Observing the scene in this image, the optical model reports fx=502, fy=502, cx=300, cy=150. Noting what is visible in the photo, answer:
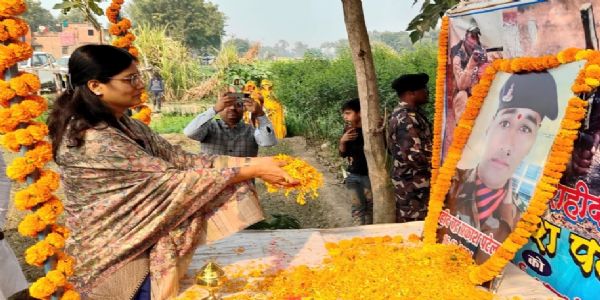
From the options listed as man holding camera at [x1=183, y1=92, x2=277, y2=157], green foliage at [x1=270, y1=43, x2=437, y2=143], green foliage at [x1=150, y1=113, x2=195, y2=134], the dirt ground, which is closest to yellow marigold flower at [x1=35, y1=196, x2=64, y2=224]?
man holding camera at [x1=183, y1=92, x2=277, y2=157]

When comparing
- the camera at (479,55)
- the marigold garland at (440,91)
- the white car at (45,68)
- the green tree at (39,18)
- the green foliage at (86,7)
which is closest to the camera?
the camera at (479,55)

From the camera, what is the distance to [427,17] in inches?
169

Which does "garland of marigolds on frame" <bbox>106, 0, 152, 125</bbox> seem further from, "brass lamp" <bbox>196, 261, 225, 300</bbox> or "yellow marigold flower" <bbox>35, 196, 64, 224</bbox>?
"brass lamp" <bbox>196, 261, 225, 300</bbox>

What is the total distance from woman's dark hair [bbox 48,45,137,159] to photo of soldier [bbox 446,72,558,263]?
206cm

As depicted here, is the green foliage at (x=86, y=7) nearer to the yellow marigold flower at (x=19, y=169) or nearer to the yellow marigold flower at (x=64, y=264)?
the yellow marigold flower at (x=19, y=169)

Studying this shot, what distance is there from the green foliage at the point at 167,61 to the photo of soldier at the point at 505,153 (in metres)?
17.7

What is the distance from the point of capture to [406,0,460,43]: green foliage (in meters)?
4.22

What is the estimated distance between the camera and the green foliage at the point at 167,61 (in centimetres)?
1936

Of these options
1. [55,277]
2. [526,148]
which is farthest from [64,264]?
[526,148]

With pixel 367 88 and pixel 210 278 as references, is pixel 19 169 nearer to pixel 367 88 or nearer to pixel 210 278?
pixel 210 278

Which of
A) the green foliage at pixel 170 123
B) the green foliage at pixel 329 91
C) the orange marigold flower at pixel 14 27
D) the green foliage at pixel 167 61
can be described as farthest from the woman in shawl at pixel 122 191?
the green foliage at pixel 167 61

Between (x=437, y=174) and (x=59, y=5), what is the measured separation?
3.21 metres

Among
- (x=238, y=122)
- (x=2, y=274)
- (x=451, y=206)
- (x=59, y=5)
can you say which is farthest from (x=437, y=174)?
(x=59, y=5)

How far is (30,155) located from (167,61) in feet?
59.0
